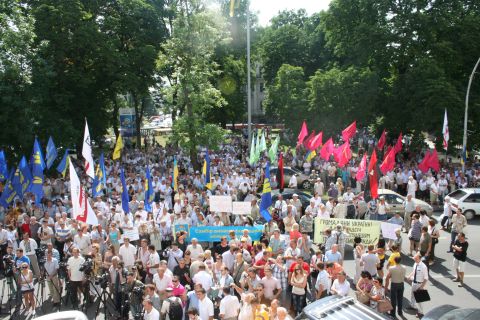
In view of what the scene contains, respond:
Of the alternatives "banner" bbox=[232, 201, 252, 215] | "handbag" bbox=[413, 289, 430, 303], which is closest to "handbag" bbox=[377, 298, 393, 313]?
"handbag" bbox=[413, 289, 430, 303]

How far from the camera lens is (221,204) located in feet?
52.3

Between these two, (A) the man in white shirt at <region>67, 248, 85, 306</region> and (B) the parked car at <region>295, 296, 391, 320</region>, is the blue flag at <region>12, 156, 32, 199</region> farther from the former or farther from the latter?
(B) the parked car at <region>295, 296, 391, 320</region>

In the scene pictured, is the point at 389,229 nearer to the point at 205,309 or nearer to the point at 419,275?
the point at 419,275

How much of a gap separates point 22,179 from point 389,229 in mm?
13334

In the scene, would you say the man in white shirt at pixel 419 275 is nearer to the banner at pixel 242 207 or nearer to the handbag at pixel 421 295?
the handbag at pixel 421 295

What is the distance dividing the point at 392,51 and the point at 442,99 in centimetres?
613

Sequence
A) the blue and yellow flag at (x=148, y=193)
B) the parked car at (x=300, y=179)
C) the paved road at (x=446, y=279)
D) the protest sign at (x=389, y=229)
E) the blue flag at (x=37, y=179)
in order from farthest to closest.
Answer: the parked car at (x=300, y=179) → the blue and yellow flag at (x=148, y=193) → the blue flag at (x=37, y=179) → the protest sign at (x=389, y=229) → the paved road at (x=446, y=279)

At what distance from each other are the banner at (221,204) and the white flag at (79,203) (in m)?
4.04

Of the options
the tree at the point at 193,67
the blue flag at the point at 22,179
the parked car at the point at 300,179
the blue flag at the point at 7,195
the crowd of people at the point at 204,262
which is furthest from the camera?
the tree at the point at 193,67

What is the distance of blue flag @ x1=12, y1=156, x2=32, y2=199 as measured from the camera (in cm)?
1816

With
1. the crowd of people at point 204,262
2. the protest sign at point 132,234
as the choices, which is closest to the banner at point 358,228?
the crowd of people at point 204,262

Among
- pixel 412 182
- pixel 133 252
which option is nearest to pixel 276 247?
pixel 133 252

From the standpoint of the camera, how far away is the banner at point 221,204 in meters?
15.9

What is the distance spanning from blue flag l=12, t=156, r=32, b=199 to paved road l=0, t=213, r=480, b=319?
5.32m
